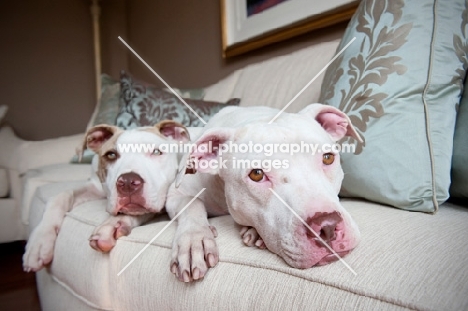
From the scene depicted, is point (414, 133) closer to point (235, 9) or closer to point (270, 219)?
point (270, 219)

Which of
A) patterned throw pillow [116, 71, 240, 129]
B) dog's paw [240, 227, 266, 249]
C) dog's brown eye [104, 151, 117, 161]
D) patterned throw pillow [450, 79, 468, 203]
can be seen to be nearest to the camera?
dog's paw [240, 227, 266, 249]

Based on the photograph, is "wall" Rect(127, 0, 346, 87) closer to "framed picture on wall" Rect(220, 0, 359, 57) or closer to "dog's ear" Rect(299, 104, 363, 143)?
"framed picture on wall" Rect(220, 0, 359, 57)

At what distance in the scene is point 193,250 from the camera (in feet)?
2.33

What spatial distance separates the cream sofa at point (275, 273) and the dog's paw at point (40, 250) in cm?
4

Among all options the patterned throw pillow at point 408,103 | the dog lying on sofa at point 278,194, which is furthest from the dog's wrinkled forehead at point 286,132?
the patterned throw pillow at point 408,103

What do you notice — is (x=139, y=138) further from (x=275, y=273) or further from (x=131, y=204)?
(x=275, y=273)

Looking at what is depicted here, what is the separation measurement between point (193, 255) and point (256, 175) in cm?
22

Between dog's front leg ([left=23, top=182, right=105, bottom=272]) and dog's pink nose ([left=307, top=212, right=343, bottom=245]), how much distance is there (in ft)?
3.14

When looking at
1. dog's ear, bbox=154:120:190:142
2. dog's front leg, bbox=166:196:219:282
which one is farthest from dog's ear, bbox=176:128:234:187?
dog's ear, bbox=154:120:190:142

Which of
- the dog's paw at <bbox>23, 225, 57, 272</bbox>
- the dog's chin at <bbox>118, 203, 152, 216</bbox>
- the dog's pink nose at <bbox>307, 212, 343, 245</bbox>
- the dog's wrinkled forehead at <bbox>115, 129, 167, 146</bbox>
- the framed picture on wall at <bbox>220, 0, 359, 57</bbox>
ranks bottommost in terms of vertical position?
the dog's paw at <bbox>23, 225, 57, 272</bbox>

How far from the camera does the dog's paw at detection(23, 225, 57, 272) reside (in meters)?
1.12

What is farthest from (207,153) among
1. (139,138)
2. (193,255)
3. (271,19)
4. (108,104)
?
(271,19)

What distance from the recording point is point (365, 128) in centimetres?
92

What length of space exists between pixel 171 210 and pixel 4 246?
239 centimetres
